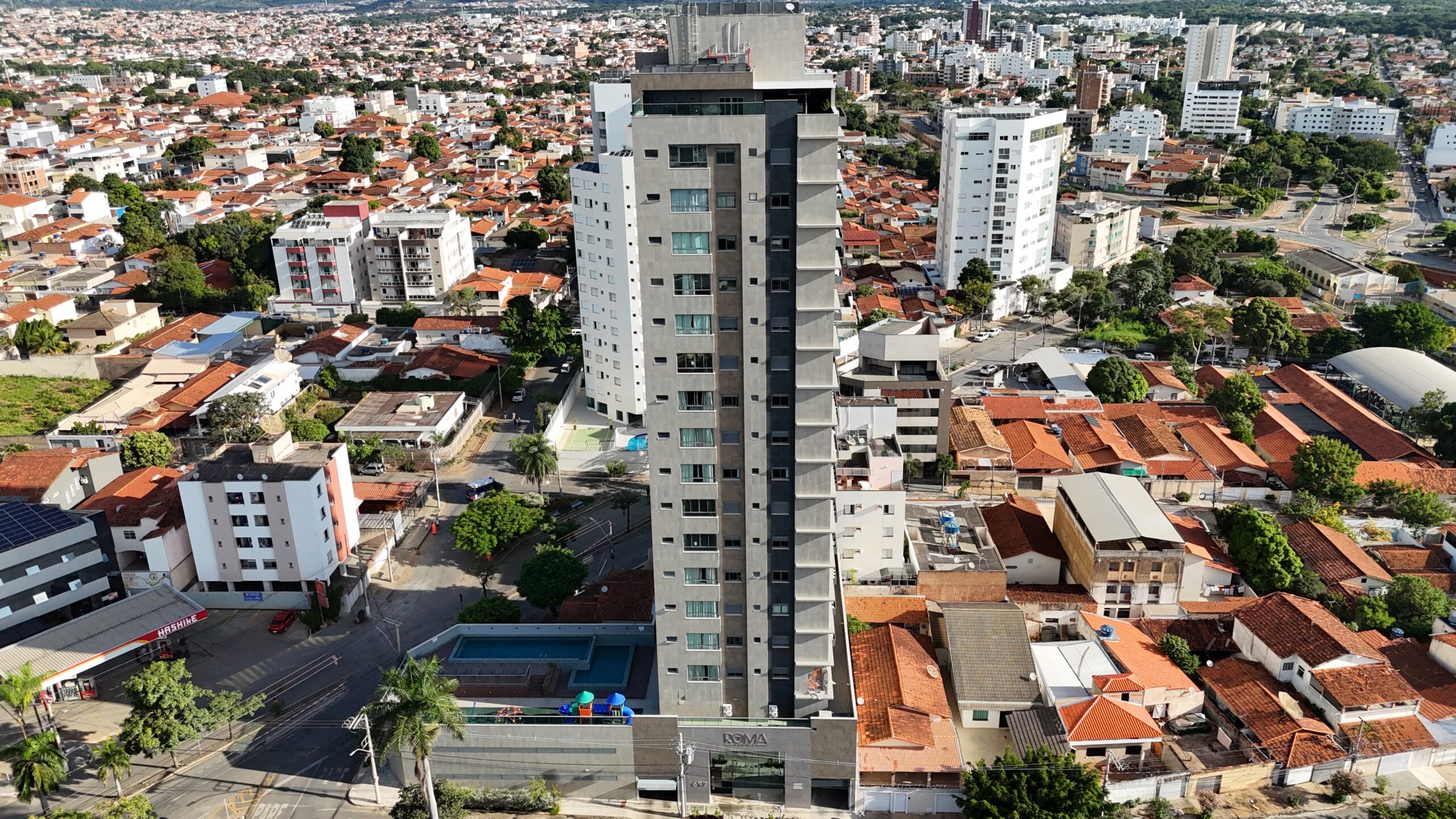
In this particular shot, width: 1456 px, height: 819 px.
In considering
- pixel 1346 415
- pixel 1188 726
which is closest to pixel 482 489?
pixel 1188 726

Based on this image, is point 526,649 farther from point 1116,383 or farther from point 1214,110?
point 1214,110

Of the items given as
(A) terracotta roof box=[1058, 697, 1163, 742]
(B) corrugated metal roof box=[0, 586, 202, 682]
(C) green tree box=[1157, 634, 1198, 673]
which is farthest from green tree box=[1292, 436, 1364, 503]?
Answer: (B) corrugated metal roof box=[0, 586, 202, 682]

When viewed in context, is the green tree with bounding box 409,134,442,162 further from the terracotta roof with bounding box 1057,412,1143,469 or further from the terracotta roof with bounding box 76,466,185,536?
the terracotta roof with bounding box 1057,412,1143,469

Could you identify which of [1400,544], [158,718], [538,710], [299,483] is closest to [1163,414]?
[1400,544]

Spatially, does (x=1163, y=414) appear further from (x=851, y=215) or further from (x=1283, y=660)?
(x=851, y=215)

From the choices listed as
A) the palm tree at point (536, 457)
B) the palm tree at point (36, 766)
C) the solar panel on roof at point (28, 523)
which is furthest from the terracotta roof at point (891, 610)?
the solar panel on roof at point (28, 523)
